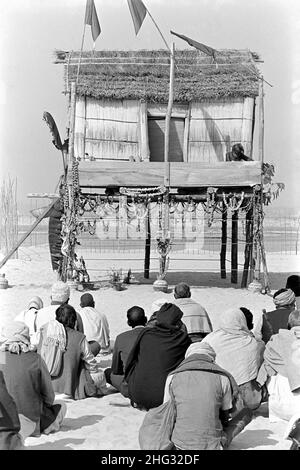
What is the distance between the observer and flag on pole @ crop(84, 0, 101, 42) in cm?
1332

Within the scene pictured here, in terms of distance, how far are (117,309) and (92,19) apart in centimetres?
562

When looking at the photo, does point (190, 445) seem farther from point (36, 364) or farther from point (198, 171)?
point (198, 171)

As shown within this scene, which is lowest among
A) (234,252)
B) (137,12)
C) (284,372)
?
(234,252)

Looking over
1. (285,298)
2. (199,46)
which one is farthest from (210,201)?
(285,298)

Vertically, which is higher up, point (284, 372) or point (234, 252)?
point (284, 372)

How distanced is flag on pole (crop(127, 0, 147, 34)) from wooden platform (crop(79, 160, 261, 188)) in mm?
3333

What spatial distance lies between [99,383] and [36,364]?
153 cm

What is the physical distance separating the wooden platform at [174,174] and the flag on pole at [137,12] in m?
3.33

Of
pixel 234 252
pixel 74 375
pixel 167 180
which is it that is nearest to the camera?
pixel 74 375

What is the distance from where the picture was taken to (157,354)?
625cm

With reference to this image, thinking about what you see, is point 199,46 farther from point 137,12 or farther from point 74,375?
point 74,375

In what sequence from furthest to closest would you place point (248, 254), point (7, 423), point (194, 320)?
point (248, 254), point (194, 320), point (7, 423)

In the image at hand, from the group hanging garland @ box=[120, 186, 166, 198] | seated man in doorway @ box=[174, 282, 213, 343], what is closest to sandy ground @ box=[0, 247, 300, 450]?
seated man in doorway @ box=[174, 282, 213, 343]

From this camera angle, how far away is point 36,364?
5.67 meters
